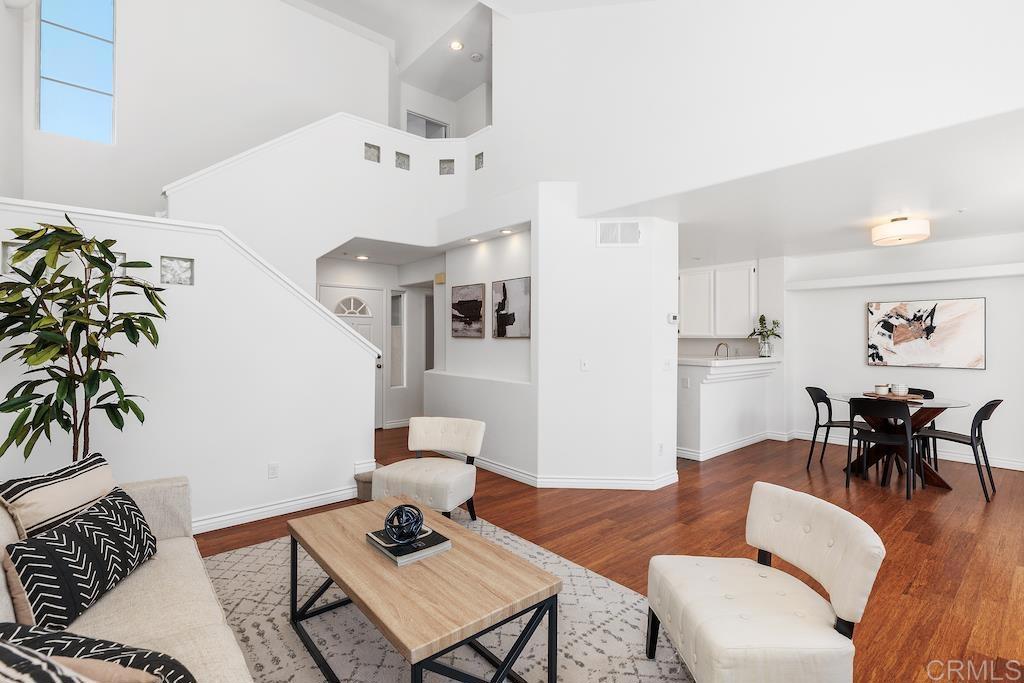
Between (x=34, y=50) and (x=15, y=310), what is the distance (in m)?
4.32

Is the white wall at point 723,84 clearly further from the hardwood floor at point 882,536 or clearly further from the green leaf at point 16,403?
the green leaf at point 16,403

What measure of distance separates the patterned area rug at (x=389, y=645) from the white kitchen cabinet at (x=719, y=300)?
5221 mm

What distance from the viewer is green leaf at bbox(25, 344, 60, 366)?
2367mm

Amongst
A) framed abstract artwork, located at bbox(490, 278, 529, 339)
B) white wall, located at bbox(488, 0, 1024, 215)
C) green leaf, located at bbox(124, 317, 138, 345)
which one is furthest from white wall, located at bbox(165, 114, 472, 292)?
green leaf, located at bbox(124, 317, 138, 345)

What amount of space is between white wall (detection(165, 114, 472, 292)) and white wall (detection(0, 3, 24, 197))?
131 centimetres

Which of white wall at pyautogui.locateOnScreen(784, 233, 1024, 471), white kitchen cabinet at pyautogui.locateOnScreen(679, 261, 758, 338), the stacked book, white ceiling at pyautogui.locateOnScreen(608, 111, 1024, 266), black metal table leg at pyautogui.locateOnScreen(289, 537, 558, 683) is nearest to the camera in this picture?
black metal table leg at pyautogui.locateOnScreen(289, 537, 558, 683)

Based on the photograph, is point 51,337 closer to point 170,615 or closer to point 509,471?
point 170,615

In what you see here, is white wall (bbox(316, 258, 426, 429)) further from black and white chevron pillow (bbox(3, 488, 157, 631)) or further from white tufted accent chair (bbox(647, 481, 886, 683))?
white tufted accent chair (bbox(647, 481, 886, 683))

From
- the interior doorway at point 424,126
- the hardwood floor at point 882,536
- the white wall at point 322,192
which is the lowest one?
the hardwood floor at point 882,536

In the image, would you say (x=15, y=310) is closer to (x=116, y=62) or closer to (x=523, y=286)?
(x=523, y=286)

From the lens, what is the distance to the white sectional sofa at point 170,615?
1.49m

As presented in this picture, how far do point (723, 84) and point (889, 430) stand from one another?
3.72 metres

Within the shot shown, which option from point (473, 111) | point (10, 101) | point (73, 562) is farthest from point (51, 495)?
point (473, 111)

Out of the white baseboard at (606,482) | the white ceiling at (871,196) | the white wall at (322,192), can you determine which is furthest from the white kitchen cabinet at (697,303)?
the white wall at (322,192)
